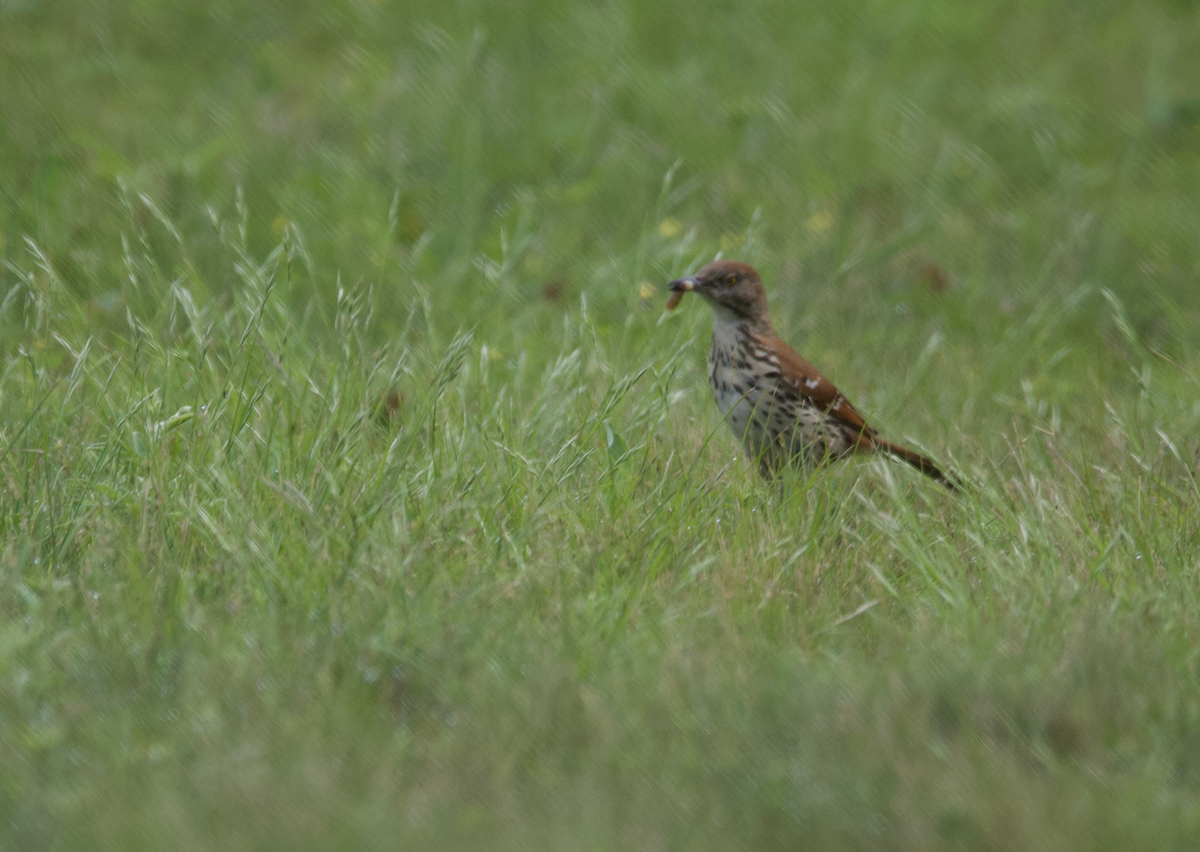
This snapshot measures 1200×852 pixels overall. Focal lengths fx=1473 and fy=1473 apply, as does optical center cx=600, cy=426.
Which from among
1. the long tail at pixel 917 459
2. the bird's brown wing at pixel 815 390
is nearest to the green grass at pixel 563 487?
the long tail at pixel 917 459

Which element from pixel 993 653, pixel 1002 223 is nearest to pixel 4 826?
pixel 993 653

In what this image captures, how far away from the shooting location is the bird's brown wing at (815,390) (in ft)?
16.0

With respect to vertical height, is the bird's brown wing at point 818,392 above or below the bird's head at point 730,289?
below

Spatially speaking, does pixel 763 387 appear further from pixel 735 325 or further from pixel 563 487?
pixel 563 487

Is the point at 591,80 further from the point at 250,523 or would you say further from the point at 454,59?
the point at 250,523

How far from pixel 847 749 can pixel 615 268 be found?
10.7ft

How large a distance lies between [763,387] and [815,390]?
178mm

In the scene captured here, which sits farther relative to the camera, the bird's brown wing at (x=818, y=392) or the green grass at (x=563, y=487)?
the bird's brown wing at (x=818, y=392)

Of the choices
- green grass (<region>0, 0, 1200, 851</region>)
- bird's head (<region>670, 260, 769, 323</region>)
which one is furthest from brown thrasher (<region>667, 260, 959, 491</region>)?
green grass (<region>0, 0, 1200, 851</region>)

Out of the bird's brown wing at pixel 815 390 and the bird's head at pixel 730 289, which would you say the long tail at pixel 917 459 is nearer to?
the bird's brown wing at pixel 815 390

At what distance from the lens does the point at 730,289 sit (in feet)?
16.5

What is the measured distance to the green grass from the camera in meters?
2.60

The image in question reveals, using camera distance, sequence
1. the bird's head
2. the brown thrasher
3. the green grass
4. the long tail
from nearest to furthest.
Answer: the green grass
the long tail
the brown thrasher
the bird's head

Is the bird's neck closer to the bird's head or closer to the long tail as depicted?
the bird's head
